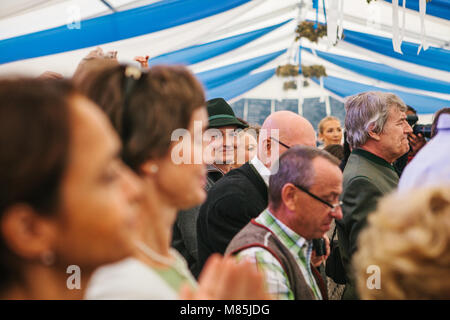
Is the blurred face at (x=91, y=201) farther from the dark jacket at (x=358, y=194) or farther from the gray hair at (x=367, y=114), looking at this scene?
the gray hair at (x=367, y=114)

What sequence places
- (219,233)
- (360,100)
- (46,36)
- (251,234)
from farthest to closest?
(46,36)
(360,100)
(219,233)
(251,234)

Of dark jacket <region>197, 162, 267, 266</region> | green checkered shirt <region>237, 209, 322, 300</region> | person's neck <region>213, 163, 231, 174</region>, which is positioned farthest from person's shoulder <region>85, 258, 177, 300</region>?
person's neck <region>213, 163, 231, 174</region>

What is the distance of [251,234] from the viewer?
4.96ft

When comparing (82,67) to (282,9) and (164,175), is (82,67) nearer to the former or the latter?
(164,175)

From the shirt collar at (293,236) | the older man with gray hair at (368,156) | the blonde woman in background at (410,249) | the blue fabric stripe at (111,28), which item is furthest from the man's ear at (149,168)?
the blue fabric stripe at (111,28)

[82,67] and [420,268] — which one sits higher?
[82,67]

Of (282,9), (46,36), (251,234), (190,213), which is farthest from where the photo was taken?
(282,9)

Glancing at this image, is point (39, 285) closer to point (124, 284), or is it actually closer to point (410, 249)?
point (124, 284)

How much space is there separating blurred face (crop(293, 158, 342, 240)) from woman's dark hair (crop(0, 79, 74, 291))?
1103 millimetres

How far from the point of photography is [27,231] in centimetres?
65

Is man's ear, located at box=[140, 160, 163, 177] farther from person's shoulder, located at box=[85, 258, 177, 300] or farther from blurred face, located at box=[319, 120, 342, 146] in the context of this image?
blurred face, located at box=[319, 120, 342, 146]

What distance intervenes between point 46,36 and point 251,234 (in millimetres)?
3190
